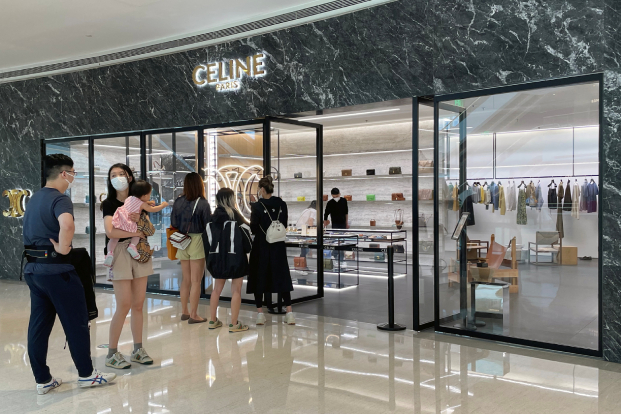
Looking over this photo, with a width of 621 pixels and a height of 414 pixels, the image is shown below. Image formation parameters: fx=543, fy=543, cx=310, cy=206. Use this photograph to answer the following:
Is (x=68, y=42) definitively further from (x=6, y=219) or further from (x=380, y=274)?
(x=380, y=274)

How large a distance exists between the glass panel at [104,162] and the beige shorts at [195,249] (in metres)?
2.69

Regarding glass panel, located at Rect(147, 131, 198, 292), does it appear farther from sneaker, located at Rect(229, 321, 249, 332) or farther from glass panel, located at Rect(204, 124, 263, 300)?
sneaker, located at Rect(229, 321, 249, 332)

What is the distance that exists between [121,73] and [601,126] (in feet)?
22.5

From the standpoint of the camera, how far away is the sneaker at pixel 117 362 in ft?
14.7

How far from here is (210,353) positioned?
4.93 meters

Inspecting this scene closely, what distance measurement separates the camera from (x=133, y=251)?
432 cm

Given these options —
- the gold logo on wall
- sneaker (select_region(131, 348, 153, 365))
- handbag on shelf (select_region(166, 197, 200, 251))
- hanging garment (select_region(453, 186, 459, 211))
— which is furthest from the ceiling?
sneaker (select_region(131, 348, 153, 365))

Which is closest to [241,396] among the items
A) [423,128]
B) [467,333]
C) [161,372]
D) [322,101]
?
[161,372]

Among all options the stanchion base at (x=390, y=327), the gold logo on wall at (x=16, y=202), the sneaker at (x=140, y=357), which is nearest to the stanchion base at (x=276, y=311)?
the stanchion base at (x=390, y=327)

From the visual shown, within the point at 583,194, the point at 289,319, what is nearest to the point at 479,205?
the point at 583,194

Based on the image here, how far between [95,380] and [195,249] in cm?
233

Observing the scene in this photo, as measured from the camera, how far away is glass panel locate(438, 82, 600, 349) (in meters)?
4.81

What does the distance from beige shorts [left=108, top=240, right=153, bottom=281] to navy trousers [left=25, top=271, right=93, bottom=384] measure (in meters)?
0.42

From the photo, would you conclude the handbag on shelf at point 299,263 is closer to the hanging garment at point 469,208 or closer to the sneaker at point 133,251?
the hanging garment at point 469,208
